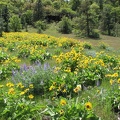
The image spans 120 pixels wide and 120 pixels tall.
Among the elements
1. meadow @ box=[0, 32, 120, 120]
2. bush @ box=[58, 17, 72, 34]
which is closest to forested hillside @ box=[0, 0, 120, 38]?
bush @ box=[58, 17, 72, 34]

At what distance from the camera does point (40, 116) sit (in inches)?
150

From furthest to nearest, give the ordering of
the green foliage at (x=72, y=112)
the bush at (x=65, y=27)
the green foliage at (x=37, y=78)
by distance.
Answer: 1. the bush at (x=65, y=27)
2. the green foliage at (x=37, y=78)
3. the green foliage at (x=72, y=112)

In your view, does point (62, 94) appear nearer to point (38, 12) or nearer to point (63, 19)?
point (63, 19)

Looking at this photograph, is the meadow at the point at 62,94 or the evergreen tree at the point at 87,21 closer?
the meadow at the point at 62,94

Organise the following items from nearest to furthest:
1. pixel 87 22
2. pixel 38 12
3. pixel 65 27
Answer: pixel 87 22, pixel 65 27, pixel 38 12

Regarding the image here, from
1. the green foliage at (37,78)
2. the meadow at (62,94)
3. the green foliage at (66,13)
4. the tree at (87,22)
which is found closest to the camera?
the meadow at (62,94)

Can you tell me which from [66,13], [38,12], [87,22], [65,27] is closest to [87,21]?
[87,22]

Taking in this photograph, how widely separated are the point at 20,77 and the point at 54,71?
776mm

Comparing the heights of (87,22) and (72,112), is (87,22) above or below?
below

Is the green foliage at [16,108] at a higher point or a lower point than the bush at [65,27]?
higher

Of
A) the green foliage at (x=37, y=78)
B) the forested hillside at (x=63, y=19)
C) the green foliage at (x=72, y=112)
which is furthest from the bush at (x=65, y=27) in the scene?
the green foliage at (x=72, y=112)

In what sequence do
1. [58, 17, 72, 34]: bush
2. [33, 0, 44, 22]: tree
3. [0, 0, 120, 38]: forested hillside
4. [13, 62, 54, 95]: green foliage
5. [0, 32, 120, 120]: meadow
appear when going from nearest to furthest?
[0, 32, 120, 120]: meadow
[13, 62, 54, 95]: green foliage
[0, 0, 120, 38]: forested hillside
[58, 17, 72, 34]: bush
[33, 0, 44, 22]: tree

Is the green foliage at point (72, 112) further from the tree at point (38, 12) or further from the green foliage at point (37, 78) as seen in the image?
the tree at point (38, 12)

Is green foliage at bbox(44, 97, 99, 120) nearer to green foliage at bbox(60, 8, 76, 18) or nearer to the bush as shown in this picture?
the bush
